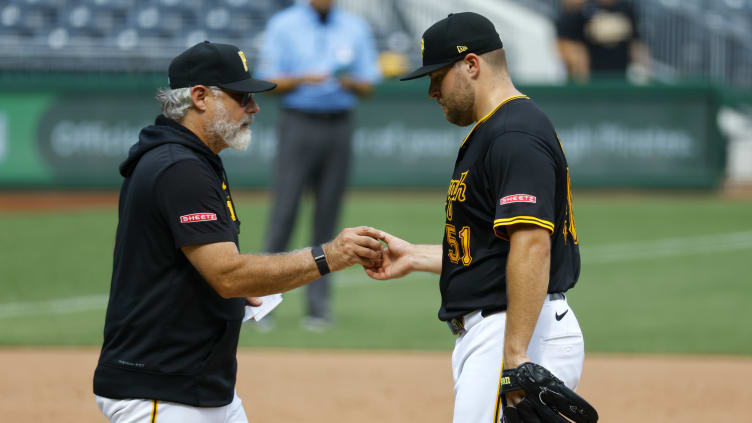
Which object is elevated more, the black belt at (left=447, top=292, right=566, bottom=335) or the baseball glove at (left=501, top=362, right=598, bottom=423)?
the black belt at (left=447, top=292, right=566, bottom=335)

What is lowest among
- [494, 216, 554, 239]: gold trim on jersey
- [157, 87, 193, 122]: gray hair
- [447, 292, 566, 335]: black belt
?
[447, 292, 566, 335]: black belt

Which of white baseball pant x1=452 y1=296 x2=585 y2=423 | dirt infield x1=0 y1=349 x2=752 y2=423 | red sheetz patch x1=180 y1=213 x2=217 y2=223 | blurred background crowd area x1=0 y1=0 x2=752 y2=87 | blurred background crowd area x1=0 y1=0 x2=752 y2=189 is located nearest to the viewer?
red sheetz patch x1=180 y1=213 x2=217 y2=223

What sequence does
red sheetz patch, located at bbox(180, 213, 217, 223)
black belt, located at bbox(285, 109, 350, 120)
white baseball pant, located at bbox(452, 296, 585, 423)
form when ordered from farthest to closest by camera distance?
1. black belt, located at bbox(285, 109, 350, 120)
2. white baseball pant, located at bbox(452, 296, 585, 423)
3. red sheetz patch, located at bbox(180, 213, 217, 223)

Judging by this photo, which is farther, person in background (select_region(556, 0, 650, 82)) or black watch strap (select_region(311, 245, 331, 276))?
person in background (select_region(556, 0, 650, 82))

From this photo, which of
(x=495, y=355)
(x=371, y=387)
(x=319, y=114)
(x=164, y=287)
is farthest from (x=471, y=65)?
(x=319, y=114)

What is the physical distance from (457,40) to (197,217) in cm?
115

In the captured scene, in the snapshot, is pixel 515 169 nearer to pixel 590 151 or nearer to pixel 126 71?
pixel 590 151

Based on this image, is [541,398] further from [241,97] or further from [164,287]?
[241,97]

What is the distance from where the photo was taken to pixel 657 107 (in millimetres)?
16500

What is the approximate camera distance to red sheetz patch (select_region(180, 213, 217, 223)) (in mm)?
3551

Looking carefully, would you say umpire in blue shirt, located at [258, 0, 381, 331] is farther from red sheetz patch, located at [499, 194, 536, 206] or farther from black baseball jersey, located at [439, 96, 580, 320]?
red sheetz patch, located at [499, 194, 536, 206]

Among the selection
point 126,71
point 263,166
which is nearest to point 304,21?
point 263,166

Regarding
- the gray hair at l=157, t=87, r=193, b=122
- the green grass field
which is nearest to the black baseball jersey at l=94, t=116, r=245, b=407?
the gray hair at l=157, t=87, r=193, b=122

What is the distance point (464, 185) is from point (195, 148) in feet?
3.29
